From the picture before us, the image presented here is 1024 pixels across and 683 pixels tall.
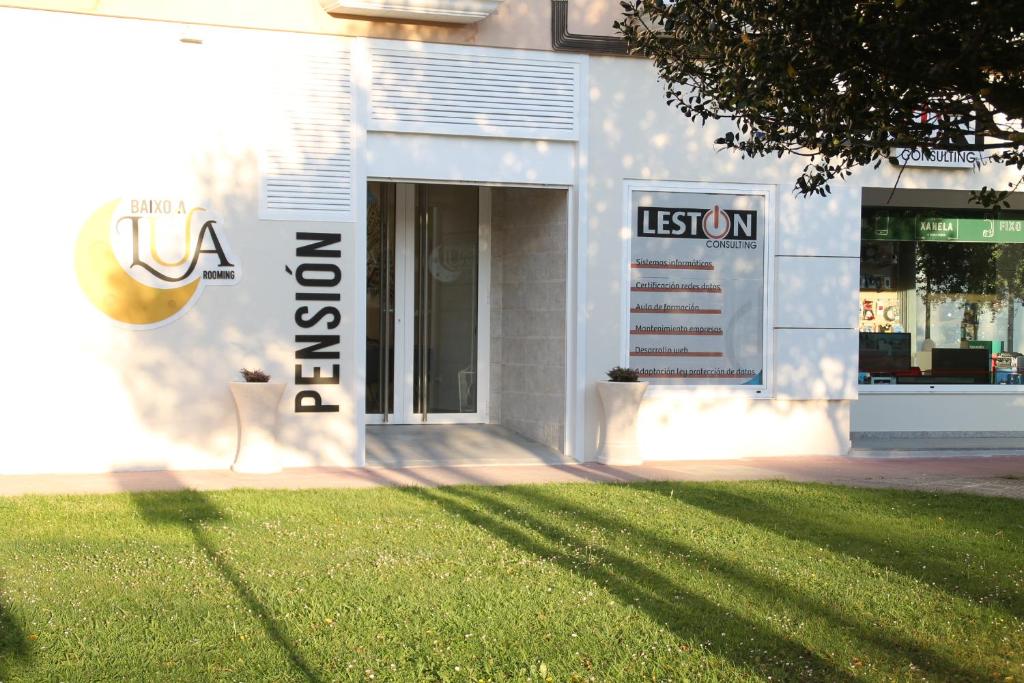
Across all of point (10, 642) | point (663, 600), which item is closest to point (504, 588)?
point (663, 600)

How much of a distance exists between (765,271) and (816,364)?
4.00ft

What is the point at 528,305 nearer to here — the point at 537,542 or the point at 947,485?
the point at 947,485

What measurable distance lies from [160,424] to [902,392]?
9.80 m

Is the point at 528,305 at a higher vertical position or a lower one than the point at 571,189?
lower

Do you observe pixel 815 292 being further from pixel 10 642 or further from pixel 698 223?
pixel 10 642

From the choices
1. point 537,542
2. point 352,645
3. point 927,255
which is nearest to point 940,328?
point 927,255

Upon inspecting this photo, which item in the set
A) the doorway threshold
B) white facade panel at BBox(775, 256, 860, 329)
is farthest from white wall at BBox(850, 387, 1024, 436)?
the doorway threshold

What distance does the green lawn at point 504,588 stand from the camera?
5988 millimetres

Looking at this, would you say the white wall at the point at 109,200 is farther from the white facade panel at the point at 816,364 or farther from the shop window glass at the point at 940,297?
the shop window glass at the point at 940,297

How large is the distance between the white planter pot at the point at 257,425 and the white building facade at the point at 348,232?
40 cm

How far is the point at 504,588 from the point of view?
738 cm

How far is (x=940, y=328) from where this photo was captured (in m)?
17.7

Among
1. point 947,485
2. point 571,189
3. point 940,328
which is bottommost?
point 947,485

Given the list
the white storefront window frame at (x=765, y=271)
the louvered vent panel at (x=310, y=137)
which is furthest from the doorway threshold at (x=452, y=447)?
the louvered vent panel at (x=310, y=137)
